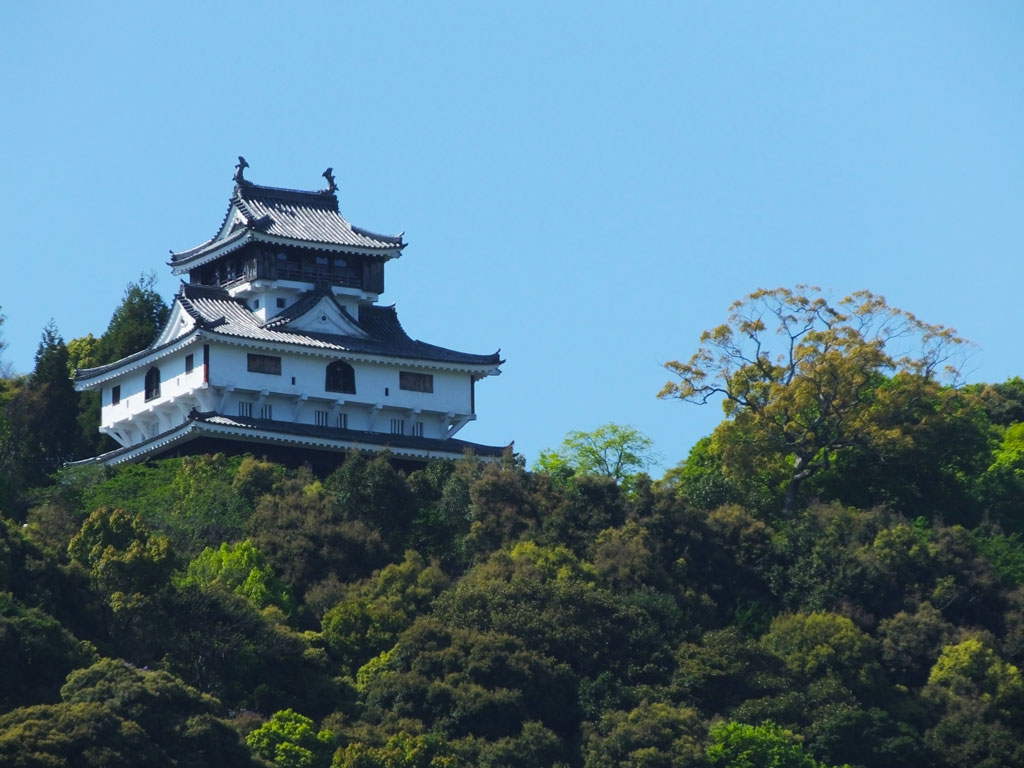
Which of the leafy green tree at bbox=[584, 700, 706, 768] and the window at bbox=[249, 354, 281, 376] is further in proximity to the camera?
the window at bbox=[249, 354, 281, 376]

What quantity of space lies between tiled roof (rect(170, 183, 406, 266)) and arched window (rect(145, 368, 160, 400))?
18.2ft

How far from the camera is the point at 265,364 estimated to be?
81.0 metres

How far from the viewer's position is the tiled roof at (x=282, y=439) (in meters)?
77.6

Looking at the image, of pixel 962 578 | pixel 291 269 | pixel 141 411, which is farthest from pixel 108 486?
pixel 962 578

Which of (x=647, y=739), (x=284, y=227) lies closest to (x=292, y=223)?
(x=284, y=227)

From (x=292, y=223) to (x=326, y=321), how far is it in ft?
14.8

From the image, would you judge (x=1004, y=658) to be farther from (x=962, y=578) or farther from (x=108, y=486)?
(x=108, y=486)

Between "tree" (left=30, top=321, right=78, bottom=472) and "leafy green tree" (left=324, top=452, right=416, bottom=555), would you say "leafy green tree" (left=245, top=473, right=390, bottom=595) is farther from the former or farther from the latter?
"tree" (left=30, top=321, right=78, bottom=472)

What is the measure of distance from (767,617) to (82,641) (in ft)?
66.9

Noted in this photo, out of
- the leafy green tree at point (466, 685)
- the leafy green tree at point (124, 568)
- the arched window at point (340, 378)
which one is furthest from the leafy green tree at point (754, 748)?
the arched window at point (340, 378)

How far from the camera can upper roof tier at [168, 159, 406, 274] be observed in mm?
84875

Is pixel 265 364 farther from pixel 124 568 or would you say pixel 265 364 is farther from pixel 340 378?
pixel 124 568

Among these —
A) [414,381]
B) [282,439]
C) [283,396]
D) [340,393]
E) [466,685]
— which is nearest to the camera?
[466,685]

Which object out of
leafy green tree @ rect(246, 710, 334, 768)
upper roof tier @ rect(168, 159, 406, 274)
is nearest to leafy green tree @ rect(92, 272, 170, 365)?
upper roof tier @ rect(168, 159, 406, 274)
